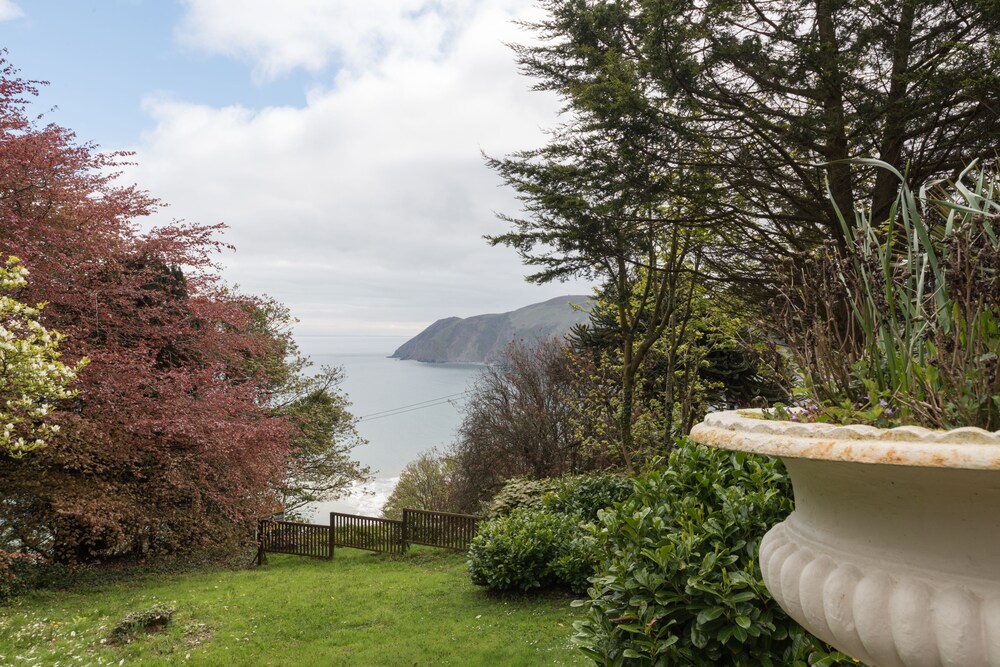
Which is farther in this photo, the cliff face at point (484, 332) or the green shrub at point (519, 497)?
the cliff face at point (484, 332)

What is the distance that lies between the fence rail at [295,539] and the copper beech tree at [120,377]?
79.0 inches

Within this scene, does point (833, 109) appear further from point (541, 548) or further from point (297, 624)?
point (297, 624)

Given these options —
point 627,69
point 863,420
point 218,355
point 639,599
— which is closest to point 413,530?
point 218,355

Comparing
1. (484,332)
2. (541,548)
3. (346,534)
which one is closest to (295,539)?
(346,534)

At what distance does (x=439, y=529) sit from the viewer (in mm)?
11672

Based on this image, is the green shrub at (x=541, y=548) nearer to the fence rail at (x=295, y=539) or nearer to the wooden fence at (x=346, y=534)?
the wooden fence at (x=346, y=534)

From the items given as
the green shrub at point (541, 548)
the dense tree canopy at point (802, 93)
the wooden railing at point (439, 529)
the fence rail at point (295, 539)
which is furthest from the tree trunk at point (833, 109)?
the fence rail at point (295, 539)

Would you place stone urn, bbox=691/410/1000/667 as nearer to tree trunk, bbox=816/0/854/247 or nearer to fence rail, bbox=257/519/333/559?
tree trunk, bbox=816/0/854/247

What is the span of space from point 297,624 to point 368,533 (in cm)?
605

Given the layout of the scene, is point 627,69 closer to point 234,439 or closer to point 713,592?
point 713,592

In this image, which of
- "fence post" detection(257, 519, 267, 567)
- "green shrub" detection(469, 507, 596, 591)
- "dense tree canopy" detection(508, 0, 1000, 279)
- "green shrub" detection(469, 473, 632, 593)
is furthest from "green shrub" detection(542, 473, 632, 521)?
"fence post" detection(257, 519, 267, 567)

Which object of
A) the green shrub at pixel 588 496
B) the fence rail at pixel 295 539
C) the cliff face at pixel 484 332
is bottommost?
the fence rail at pixel 295 539

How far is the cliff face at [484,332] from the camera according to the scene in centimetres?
1922

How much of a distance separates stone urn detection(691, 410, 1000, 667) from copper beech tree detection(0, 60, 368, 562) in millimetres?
8184
